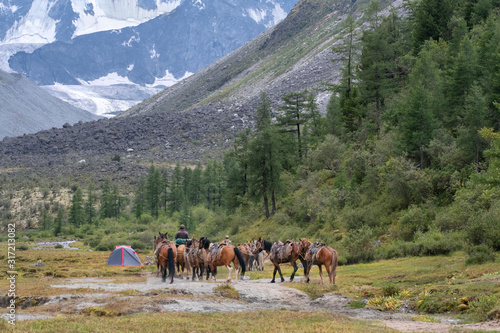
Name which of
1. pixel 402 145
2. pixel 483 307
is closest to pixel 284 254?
pixel 483 307

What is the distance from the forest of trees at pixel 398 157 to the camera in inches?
1340

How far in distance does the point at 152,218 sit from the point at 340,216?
66123 mm

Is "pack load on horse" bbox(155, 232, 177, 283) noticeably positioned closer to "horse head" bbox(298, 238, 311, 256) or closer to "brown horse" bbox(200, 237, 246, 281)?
"brown horse" bbox(200, 237, 246, 281)

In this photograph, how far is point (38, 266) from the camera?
4566 centimetres

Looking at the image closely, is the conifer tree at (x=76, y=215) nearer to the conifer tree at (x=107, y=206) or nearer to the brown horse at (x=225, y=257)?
the conifer tree at (x=107, y=206)

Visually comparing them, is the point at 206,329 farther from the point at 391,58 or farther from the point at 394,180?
the point at 391,58

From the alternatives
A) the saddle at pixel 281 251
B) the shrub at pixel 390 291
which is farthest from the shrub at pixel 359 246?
the shrub at pixel 390 291

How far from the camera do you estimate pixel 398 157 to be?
41688 millimetres

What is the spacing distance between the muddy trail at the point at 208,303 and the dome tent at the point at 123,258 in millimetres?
25950

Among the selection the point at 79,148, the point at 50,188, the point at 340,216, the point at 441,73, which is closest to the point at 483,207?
the point at 340,216

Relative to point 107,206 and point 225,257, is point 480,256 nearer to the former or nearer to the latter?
point 225,257

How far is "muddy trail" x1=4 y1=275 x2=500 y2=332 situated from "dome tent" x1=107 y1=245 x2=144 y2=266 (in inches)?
1022

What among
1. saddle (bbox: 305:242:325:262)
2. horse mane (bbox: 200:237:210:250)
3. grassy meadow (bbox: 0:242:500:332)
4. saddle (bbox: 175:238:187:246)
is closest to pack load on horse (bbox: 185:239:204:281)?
horse mane (bbox: 200:237:210:250)

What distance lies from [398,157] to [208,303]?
2637cm
